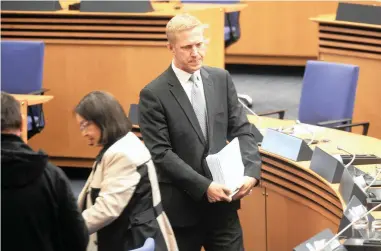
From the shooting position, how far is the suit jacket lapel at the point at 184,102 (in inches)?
152

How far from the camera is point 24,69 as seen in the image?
674 centimetres

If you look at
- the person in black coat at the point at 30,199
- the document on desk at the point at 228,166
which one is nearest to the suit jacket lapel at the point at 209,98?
the document on desk at the point at 228,166

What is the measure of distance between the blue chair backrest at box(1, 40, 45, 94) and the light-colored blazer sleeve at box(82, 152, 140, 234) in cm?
338

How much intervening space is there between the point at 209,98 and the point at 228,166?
1.08 ft

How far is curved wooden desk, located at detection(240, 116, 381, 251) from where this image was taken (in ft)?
14.6

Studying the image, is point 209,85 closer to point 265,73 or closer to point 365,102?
point 365,102

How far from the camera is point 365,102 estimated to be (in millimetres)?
7027

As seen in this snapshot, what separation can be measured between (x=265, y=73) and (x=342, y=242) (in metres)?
7.23

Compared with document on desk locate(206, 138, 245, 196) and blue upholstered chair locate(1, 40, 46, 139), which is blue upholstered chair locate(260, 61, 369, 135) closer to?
blue upholstered chair locate(1, 40, 46, 139)

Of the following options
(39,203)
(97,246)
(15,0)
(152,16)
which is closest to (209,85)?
(97,246)

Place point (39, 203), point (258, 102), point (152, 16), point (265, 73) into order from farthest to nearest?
point (265, 73)
point (258, 102)
point (152, 16)
point (39, 203)

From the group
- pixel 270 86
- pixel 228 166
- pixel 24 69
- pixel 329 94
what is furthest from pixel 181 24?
pixel 270 86

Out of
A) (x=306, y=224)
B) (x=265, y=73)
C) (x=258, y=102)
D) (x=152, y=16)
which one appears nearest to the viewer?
(x=306, y=224)

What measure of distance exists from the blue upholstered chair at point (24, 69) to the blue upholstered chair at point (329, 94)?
75.2 inches
